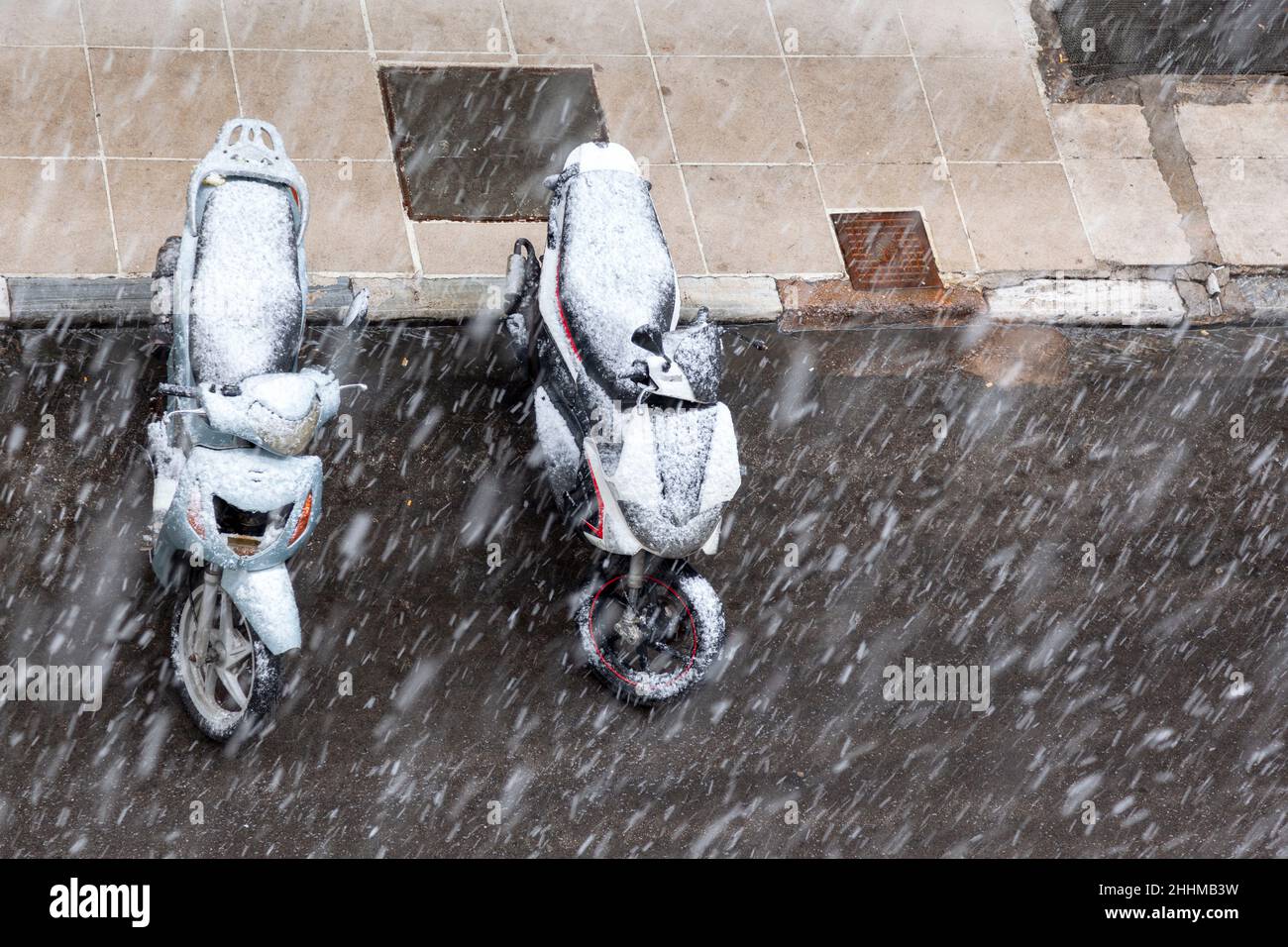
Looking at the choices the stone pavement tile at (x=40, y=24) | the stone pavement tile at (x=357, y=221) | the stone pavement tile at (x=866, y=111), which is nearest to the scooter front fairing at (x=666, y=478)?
the stone pavement tile at (x=357, y=221)

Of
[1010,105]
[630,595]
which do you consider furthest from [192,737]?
[1010,105]

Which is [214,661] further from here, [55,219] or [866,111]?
[866,111]

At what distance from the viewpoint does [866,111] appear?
1181cm

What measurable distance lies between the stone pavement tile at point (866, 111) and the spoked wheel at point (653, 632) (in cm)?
416

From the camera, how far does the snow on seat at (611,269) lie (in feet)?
27.5

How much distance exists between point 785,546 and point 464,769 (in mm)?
2441

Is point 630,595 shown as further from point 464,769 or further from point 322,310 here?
point 322,310

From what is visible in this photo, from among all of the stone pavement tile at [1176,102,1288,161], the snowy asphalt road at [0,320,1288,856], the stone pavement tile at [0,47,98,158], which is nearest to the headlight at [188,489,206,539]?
the snowy asphalt road at [0,320,1288,856]

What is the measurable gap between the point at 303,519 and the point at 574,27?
5661 millimetres

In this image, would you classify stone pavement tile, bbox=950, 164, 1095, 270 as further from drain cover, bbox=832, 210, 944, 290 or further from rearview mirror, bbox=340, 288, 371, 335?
rearview mirror, bbox=340, 288, 371, 335

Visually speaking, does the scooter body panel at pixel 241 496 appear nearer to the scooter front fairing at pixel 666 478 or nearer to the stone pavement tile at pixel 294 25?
the scooter front fairing at pixel 666 478

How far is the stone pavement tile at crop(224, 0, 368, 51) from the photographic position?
11180 mm

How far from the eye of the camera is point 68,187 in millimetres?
10094
